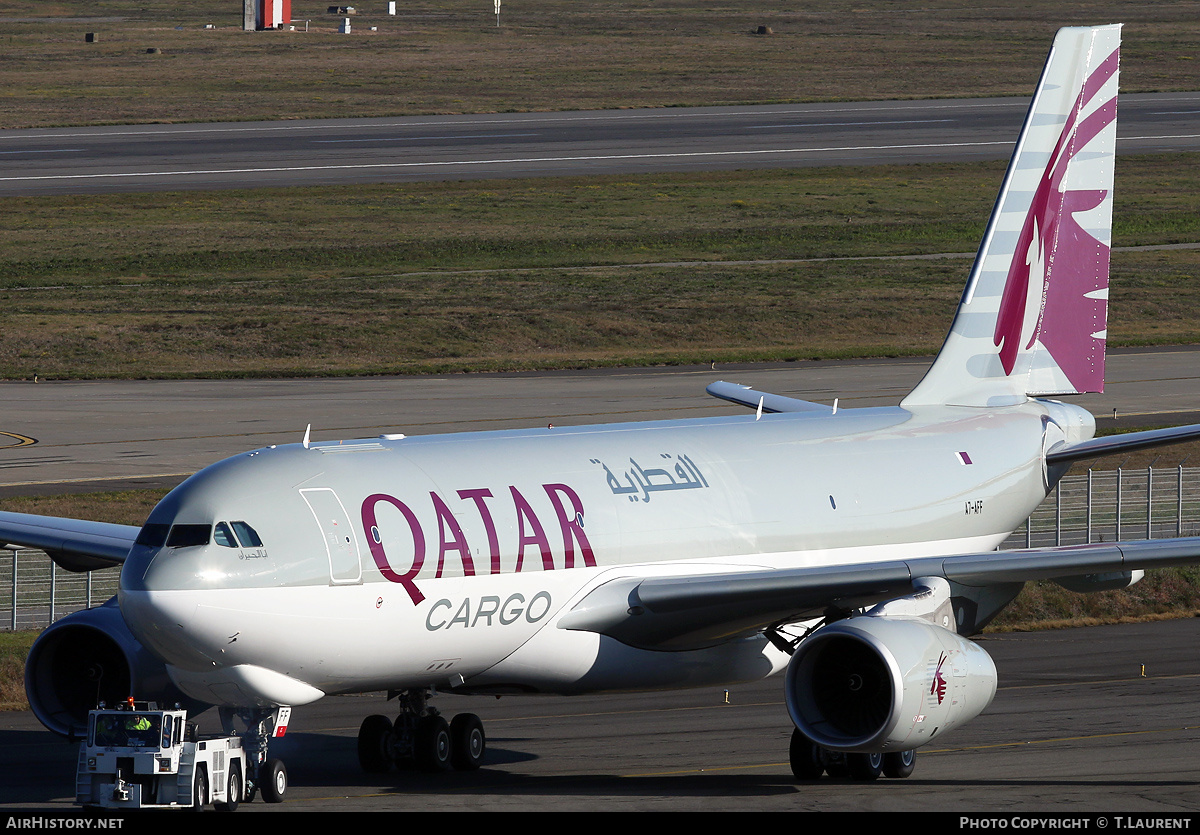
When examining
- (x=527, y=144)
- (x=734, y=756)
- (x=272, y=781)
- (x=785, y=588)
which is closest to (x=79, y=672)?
(x=272, y=781)

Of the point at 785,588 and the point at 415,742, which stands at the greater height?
the point at 785,588

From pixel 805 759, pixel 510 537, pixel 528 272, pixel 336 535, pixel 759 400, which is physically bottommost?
pixel 805 759

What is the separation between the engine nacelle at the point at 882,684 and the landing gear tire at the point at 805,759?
4.36 feet

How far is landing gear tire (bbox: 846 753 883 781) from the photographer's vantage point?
28.3 meters

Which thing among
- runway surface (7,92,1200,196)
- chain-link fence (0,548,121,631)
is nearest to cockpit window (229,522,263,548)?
chain-link fence (0,548,121,631)

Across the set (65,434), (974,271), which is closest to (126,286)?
(65,434)

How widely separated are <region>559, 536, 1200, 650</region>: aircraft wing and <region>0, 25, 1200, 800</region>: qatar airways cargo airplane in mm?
44

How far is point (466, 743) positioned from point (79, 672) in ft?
18.8

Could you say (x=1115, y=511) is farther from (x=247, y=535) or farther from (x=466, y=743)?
(x=247, y=535)

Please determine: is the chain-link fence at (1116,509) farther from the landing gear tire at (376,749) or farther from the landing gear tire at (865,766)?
the landing gear tire at (865,766)

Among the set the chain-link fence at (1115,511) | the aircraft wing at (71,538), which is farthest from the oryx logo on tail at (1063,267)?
the aircraft wing at (71,538)

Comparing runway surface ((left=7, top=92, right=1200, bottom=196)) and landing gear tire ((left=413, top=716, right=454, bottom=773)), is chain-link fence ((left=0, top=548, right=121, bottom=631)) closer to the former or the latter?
landing gear tire ((left=413, top=716, right=454, bottom=773))

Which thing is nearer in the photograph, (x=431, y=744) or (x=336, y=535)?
(x=336, y=535)

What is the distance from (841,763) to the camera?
1124 inches
